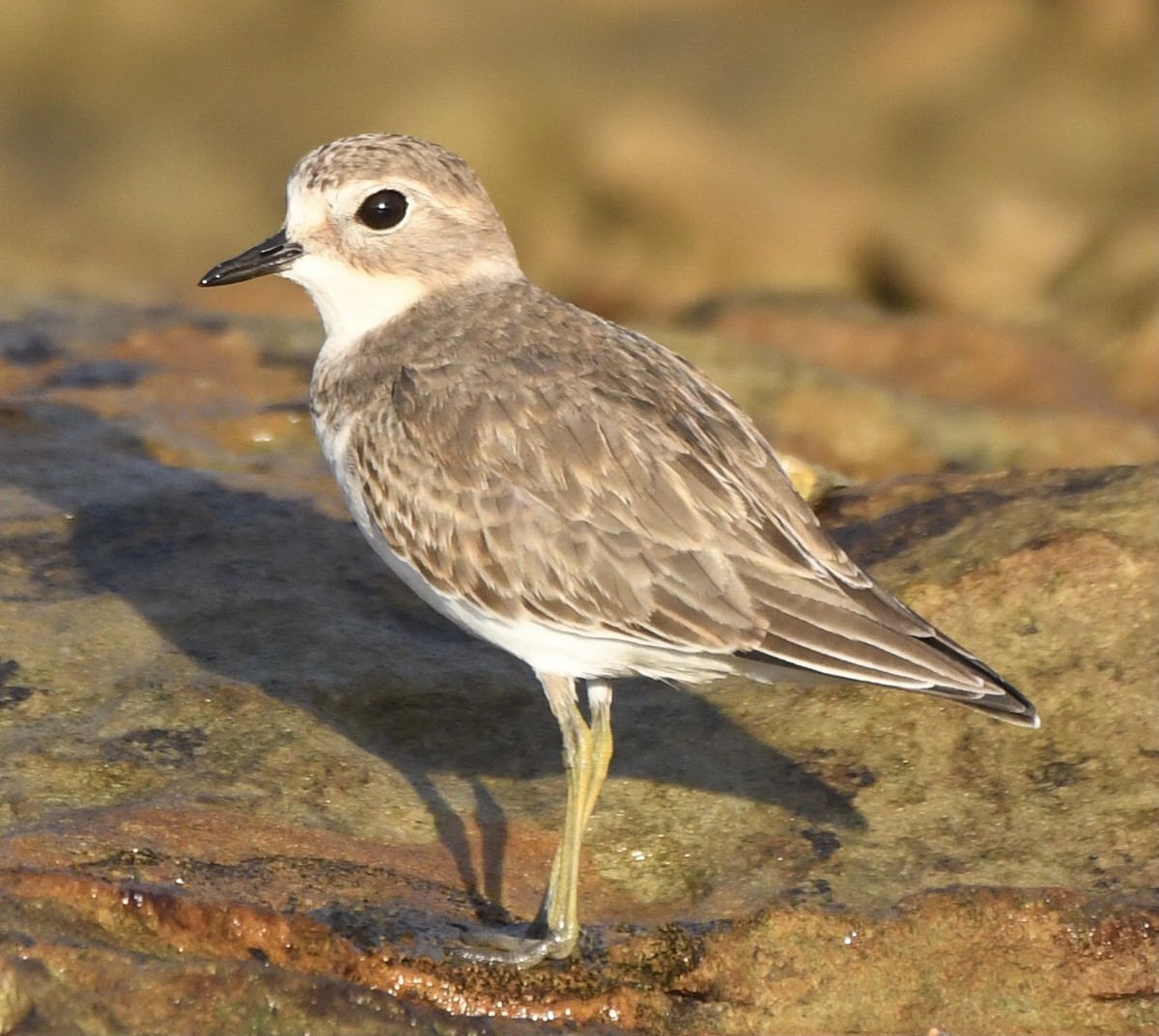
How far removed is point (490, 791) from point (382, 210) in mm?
2055

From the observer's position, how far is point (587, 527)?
17.8ft

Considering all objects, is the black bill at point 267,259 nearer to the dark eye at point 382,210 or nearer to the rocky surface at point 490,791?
the dark eye at point 382,210

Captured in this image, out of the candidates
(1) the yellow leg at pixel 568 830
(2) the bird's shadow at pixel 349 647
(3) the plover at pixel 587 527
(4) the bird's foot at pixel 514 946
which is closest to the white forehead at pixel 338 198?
(3) the plover at pixel 587 527

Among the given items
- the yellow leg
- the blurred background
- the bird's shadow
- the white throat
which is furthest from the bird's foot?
the blurred background

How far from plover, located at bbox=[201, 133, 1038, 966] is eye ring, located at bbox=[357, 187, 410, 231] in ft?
1.42

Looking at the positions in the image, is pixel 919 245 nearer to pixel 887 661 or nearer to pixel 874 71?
pixel 874 71

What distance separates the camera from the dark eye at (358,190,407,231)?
630cm

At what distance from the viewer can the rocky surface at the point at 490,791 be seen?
4.84 metres

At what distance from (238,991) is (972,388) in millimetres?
7532

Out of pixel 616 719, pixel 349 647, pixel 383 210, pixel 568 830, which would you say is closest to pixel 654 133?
pixel 383 210

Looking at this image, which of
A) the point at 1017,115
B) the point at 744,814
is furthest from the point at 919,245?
the point at 744,814

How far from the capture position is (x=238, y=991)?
4.57 meters

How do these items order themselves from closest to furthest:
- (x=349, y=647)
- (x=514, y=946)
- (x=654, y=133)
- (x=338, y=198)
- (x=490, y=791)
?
(x=514, y=946), (x=490, y=791), (x=338, y=198), (x=349, y=647), (x=654, y=133)

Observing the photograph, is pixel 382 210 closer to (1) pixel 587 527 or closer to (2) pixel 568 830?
(1) pixel 587 527
